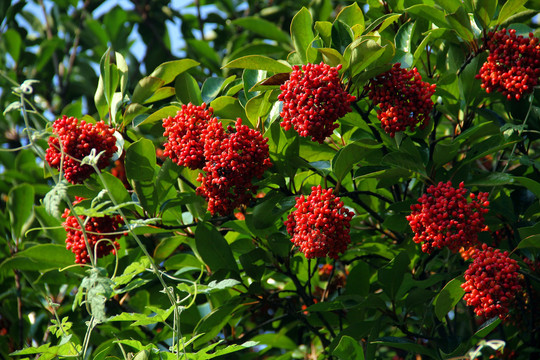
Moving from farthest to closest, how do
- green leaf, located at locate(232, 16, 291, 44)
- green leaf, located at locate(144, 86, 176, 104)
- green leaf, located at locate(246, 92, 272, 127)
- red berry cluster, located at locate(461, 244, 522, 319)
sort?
green leaf, located at locate(232, 16, 291, 44)
green leaf, located at locate(144, 86, 176, 104)
green leaf, located at locate(246, 92, 272, 127)
red berry cluster, located at locate(461, 244, 522, 319)

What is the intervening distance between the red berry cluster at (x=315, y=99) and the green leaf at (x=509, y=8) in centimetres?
72

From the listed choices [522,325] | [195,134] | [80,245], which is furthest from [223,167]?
[522,325]

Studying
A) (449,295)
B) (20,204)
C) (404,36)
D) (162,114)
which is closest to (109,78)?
(162,114)

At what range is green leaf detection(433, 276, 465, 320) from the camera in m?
2.11

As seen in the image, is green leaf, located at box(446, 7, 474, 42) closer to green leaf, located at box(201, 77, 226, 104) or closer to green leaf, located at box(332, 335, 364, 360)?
green leaf, located at box(201, 77, 226, 104)

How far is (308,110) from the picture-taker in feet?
6.51

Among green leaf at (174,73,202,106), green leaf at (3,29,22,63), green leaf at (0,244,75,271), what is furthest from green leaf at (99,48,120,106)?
green leaf at (3,29,22,63)

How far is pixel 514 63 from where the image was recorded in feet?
7.27

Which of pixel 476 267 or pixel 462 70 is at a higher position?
pixel 462 70

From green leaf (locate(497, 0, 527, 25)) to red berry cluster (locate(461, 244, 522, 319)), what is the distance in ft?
2.98

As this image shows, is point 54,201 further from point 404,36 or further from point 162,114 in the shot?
point 404,36

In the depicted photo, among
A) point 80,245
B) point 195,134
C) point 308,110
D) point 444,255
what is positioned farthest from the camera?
point 444,255

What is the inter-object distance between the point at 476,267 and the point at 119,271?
155cm

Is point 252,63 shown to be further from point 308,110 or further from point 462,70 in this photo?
point 462,70
